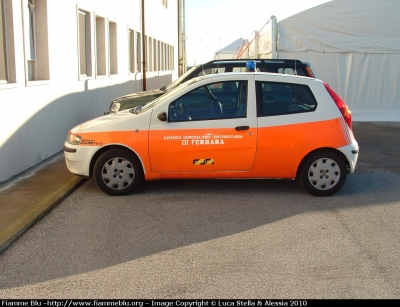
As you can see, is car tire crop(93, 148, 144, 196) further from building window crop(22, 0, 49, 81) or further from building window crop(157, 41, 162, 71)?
building window crop(157, 41, 162, 71)

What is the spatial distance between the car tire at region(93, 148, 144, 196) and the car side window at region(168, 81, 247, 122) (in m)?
0.77

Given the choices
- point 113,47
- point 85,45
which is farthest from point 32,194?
point 113,47

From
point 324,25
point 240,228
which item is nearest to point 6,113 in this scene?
point 240,228

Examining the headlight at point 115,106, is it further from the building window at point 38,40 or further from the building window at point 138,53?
the building window at point 138,53

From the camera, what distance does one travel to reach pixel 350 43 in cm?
1733

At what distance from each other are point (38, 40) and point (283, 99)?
5.03 m

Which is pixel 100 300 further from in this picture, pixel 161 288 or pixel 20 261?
pixel 20 261

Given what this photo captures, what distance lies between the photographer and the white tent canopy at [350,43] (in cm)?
1717

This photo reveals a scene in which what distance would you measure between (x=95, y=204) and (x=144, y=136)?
1090 mm

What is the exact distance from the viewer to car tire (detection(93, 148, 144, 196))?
7.32 m

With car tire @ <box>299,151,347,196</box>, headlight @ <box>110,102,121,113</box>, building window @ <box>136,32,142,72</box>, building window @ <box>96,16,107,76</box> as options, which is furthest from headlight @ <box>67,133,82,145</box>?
building window @ <box>136,32,142,72</box>

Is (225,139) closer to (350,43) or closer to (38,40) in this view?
(38,40)

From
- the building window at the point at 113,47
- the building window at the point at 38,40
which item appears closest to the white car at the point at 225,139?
the building window at the point at 38,40

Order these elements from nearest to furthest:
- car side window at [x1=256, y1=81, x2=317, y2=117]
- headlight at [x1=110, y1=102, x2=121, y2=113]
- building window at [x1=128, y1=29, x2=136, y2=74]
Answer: car side window at [x1=256, y1=81, x2=317, y2=117] → headlight at [x1=110, y1=102, x2=121, y2=113] → building window at [x1=128, y1=29, x2=136, y2=74]
